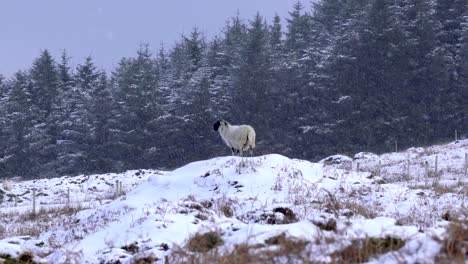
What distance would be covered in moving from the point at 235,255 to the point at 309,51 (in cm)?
5141

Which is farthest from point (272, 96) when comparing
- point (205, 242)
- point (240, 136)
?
point (205, 242)

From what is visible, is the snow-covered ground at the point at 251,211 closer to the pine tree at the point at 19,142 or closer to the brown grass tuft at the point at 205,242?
the brown grass tuft at the point at 205,242

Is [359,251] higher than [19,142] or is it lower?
lower

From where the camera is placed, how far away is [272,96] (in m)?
55.0

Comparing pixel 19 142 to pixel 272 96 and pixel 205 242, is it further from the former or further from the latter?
pixel 205 242

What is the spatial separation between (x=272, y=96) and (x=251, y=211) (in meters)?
46.8

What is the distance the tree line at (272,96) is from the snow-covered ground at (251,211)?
1499cm

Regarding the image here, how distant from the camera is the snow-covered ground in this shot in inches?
212

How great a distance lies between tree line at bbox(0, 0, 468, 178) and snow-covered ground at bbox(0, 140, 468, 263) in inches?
590

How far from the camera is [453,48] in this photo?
5047 centimetres

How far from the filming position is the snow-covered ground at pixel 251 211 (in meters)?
5.37

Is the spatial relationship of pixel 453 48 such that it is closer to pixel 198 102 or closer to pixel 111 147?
pixel 198 102

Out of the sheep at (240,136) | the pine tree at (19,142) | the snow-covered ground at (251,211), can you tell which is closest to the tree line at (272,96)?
the pine tree at (19,142)

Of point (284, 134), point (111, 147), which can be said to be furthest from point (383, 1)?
point (111, 147)
